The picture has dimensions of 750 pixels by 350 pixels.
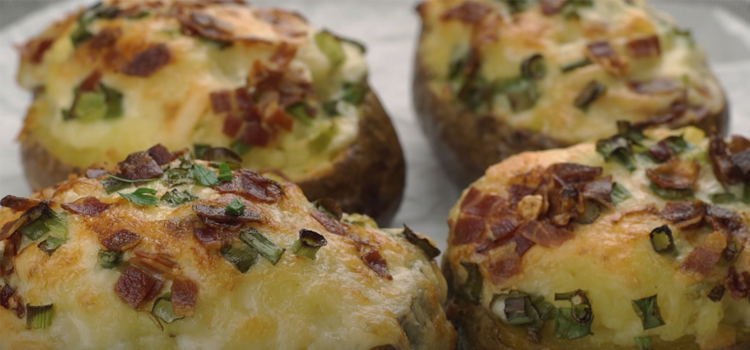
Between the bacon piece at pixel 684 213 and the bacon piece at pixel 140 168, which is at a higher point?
the bacon piece at pixel 140 168

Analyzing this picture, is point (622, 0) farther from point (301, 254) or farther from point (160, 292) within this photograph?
point (160, 292)

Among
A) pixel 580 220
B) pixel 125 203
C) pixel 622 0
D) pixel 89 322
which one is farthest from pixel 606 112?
pixel 89 322

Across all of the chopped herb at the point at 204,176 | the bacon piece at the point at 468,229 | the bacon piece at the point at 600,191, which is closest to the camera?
the chopped herb at the point at 204,176

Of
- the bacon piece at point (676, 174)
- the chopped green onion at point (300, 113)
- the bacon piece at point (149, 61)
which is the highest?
the bacon piece at point (676, 174)

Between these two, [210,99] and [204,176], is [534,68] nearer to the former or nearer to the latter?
[210,99]

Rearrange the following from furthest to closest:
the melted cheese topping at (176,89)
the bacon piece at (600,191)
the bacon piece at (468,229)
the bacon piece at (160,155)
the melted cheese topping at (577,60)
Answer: the melted cheese topping at (577,60)
the melted cheese topping at (176,89)
the bacon piece at (468,229)
the bacon piece at (600,191)
the bacon piece at (160,155)

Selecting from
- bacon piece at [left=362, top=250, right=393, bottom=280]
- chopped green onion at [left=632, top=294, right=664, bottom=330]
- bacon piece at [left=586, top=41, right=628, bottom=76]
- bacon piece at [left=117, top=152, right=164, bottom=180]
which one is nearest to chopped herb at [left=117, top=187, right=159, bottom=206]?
bacon piece at [left=117, top=152, right=164, bottom=180]

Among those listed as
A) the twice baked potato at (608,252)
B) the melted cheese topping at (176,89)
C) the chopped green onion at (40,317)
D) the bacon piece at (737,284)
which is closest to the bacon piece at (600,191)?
the twice baked potato at (608,252)

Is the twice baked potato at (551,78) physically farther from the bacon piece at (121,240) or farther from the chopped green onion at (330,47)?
the bacon piece at (121,240)
